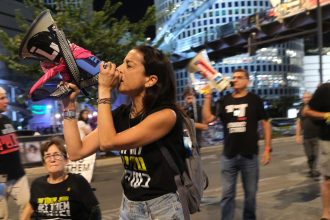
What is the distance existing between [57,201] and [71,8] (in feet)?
49.0

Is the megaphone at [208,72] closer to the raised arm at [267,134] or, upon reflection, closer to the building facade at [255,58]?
the raised arm at [267,134]

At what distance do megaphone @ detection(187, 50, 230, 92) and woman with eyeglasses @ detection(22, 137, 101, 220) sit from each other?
133 inches

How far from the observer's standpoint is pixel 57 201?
3135 millimetres

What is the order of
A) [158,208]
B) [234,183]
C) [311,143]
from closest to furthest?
[158,208]
[234,183]
[311,143]

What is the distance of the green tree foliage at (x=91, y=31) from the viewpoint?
1602 centimetres

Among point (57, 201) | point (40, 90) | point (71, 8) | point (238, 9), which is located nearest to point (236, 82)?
point (57, 201)

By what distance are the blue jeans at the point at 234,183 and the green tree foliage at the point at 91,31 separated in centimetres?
1085

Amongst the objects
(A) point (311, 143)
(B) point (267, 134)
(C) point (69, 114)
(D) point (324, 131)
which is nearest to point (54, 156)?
(C) point (69, 114)

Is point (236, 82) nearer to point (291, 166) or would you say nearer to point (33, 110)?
point (291, 166)

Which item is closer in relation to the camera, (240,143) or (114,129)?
(114,129)

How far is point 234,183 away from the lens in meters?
5.11

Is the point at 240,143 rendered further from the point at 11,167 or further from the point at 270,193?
the point at 270,193

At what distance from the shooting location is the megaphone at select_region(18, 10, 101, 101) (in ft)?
6.90

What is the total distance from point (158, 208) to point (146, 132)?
15.2 inches
